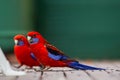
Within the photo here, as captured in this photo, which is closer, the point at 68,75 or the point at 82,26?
the point at 68,75

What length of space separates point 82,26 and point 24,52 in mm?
2285

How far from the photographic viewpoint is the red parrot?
424 centimetres

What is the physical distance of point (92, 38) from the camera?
21.0 feet

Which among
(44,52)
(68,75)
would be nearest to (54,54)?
(44,52)

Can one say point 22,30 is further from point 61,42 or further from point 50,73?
point 50,73

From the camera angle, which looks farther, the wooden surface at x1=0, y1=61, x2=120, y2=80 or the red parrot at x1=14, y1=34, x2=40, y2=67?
the red parrot at x1=14, y1=34, x2=40, y2=67

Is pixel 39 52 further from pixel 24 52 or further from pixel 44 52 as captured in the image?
pixel 24 52

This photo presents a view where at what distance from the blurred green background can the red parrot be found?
76.5 inches

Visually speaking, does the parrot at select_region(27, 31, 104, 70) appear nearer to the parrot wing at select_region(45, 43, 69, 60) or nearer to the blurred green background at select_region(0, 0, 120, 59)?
the parrot wing at select_region(45, 43, 69, 60)

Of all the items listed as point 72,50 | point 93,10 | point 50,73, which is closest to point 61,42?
point 72,50

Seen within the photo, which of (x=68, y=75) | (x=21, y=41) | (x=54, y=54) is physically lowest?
(x=68, y=75)

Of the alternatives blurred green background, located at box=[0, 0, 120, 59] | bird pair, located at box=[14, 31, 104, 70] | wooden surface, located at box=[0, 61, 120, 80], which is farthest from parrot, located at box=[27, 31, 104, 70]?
blurred green background, located at box=[0, 0, 120, 59]

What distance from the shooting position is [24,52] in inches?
168

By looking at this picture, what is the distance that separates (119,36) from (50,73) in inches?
91.0
